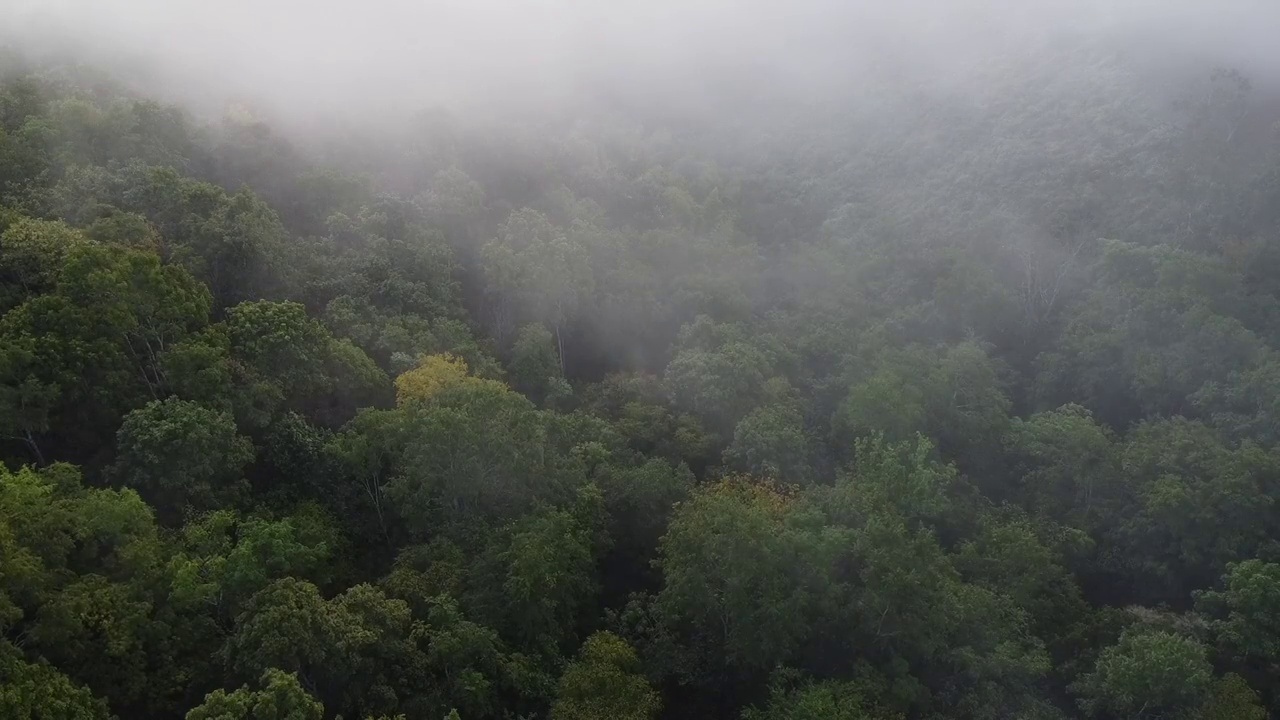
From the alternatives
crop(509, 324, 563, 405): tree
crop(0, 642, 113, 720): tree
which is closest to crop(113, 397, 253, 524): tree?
crop(0, 642, 113, 720): tree

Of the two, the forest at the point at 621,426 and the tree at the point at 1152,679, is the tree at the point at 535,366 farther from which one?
the tree at the point at 1152,679

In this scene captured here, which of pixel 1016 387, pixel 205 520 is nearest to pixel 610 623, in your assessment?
pixel 205 520

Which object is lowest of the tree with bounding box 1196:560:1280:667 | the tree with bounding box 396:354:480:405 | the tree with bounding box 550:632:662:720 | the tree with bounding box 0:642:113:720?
the tree with bounding box 550:632:662:720

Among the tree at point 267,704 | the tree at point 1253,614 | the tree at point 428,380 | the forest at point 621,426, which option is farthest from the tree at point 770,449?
the tree at point 267,704

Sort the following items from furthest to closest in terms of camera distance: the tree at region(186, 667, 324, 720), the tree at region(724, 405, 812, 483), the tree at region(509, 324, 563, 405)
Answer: the tree at region(509, 324, 563, 405) < the tree at region(724, 405, 812, 483) < the tree at region(186, 667, 324, 720)

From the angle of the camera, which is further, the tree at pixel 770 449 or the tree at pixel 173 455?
the tree at pixel 770 449

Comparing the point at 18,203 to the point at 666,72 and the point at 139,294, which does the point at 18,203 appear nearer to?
the point at 139,294

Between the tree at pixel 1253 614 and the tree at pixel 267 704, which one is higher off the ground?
the tree at pixel 267 704

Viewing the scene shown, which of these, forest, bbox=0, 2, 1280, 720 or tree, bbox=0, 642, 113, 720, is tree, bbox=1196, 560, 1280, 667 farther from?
tree, bbox=0, 642, 113, 720
